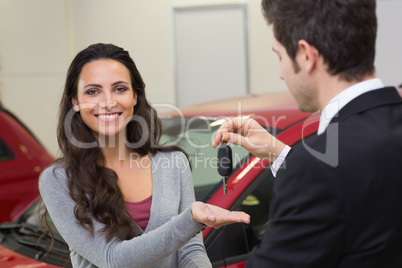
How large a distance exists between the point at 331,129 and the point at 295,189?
188 millimetres

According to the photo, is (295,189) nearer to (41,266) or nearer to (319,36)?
(319,36)

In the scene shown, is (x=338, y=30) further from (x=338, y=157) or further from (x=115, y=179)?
(x=115, y=179)

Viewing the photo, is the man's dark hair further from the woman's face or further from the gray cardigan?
the woman's face

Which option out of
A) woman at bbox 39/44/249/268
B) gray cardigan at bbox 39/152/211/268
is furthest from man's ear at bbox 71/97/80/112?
gray cardigan at bbox 39/152/211/268

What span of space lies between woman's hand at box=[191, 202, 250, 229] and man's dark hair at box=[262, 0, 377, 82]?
0.54m

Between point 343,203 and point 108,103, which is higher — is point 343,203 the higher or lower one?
the lower one

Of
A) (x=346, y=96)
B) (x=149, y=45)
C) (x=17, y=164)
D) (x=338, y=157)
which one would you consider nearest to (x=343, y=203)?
(x=338, y=157)

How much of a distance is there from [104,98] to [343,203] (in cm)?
113

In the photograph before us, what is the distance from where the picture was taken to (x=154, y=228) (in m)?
2.05

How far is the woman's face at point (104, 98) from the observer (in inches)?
84.5

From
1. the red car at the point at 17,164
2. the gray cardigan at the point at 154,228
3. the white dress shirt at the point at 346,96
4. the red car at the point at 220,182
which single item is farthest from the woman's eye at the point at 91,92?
the red car at the point at 17,164

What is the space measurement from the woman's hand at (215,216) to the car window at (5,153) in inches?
A: 112

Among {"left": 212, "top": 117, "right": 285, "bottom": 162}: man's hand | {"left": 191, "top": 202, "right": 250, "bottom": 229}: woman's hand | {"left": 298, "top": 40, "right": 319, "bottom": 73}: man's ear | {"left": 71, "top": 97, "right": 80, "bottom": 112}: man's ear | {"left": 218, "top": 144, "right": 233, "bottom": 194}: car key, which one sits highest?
{"left": 298, "top": 40, "right": 319, "bottom": 73}: man's ear

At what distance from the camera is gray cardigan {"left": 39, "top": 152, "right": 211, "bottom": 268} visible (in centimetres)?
183
